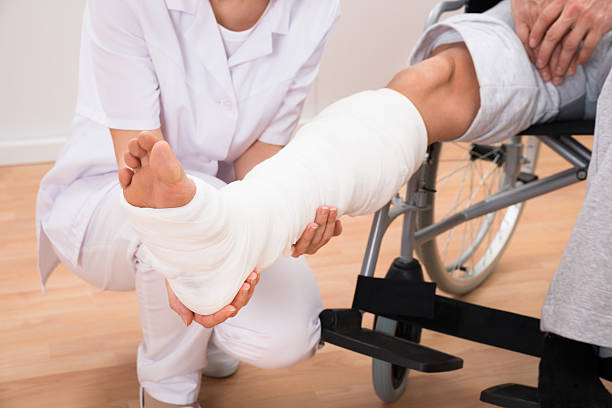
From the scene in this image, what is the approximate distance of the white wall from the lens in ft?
7.32

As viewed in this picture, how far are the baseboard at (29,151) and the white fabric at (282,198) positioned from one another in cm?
176

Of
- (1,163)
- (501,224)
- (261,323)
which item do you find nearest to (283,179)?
(261,323)

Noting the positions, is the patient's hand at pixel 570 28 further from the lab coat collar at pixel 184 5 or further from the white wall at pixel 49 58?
the white wall at pixel 49 58

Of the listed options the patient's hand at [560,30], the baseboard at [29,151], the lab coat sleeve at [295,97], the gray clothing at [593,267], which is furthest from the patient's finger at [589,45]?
the baseboard at [29,151]

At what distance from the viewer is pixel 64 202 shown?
99 centimetres

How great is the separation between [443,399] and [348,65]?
1.72m

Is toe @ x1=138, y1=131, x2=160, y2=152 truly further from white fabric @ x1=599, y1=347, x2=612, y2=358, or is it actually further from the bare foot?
white fabric @ x1=599, y1=347, x2=612, y2=358

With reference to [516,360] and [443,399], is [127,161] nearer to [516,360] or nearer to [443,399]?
[443,399]

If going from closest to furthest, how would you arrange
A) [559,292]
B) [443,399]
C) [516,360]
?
[559,292] → [443,399] → [516,360]

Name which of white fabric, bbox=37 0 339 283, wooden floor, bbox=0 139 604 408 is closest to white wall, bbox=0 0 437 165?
wooden floor, bbox=0 139 604 408

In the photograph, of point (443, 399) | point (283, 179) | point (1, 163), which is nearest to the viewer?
point (283, 179)

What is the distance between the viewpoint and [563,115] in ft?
3.34

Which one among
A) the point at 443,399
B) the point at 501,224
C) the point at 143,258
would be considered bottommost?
the point at 443,399

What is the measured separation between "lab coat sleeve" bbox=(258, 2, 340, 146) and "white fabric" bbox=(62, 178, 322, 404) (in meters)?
0.12
